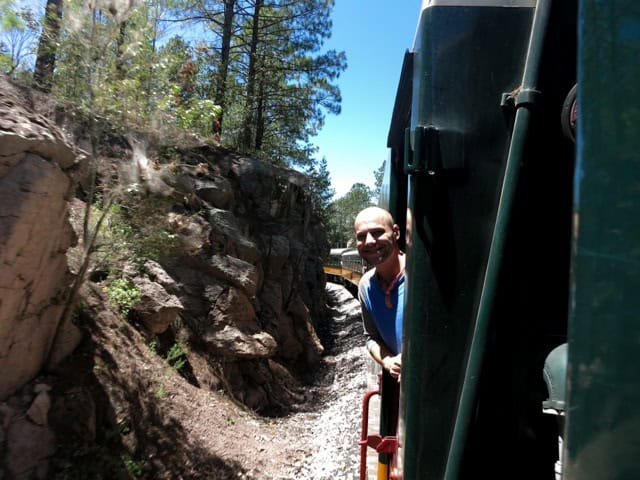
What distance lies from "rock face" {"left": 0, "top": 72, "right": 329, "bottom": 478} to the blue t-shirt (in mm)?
3994

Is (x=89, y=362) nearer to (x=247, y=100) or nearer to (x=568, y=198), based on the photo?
(x=568, y=198)

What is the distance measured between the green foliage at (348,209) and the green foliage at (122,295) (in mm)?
65624

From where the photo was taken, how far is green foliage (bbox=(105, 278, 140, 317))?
7.88 meters

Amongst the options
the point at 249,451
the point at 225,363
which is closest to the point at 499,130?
the point at 249,451

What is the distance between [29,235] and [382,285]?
4221 millimetres

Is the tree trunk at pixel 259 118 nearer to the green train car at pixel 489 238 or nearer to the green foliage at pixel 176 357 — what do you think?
the green foliage at pixel 176 357

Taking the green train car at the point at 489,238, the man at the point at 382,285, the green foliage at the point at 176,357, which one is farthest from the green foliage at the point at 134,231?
the green train car at the point at 489,238

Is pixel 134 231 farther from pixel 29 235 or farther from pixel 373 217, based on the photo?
pixel 373 217

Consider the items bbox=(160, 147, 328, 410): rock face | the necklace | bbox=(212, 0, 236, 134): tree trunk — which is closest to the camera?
the necklace

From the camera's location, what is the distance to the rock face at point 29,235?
4.46 metres

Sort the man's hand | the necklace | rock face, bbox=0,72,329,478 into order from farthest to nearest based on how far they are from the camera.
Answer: rock face, bbox=0,72,329,478, the necklace, the man's hand

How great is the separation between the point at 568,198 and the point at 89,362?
6.51 m

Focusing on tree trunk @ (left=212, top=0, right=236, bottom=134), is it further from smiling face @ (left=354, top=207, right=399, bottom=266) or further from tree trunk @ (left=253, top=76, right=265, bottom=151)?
smiling face @ (left=354, top=207, right=399, bottom=266)

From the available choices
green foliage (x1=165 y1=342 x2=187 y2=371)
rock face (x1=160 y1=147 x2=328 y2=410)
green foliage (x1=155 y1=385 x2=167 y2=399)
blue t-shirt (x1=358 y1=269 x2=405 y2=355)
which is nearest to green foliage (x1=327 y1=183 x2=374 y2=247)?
rock face (x1=160 y1=147 x2=328 y2=410)
